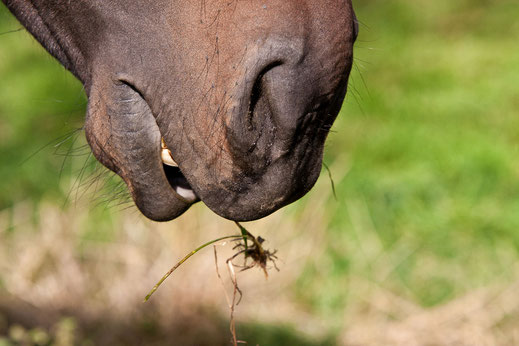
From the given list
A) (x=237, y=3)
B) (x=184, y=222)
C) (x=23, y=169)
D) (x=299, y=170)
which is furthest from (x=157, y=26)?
(x=23, y=169)

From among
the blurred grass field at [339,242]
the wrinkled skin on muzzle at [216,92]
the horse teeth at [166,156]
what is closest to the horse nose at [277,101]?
the wrinkled skin on muzzle at [216,92]

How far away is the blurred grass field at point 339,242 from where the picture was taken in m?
3.00

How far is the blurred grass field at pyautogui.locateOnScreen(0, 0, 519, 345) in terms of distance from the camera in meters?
3.00

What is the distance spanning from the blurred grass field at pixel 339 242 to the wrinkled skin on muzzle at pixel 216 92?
21.3 inches

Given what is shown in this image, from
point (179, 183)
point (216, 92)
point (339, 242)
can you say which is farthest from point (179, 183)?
point (339, 242)

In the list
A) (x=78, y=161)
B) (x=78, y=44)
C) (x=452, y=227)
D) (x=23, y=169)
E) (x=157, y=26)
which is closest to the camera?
(x=157, y=26)

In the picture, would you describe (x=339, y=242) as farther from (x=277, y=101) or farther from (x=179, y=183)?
(x=277, y=101)

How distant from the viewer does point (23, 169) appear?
14.6 feet

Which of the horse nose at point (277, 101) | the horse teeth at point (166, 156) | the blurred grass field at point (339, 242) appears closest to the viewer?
the horse nose at point (277, 101)

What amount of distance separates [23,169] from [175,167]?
310 cm

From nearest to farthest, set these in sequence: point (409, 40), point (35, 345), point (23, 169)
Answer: point (35, 345) → point (23, 169) → point (409, 40)

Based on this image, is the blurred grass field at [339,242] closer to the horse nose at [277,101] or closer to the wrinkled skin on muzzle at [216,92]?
the wrinkled skin on muzzle at [216,92]

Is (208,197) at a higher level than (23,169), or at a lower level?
A: higher

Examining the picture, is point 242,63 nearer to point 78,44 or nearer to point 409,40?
point 78,44
